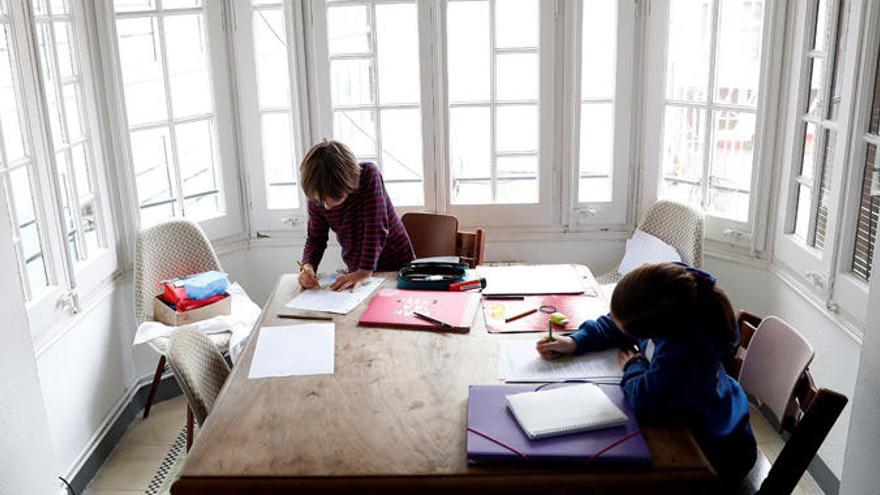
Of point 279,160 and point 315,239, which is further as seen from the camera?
point 279,160

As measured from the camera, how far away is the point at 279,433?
2123mm

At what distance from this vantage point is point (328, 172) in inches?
122

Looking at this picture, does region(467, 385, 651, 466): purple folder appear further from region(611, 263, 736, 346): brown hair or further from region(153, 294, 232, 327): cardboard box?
region(153, 294, 232, 327): cardboard box

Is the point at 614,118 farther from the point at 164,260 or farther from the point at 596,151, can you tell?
the point at 164,260

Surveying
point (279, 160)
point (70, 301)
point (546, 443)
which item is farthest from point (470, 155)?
point (546, 443)

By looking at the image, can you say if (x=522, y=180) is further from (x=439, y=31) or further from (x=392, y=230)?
(x=392, y=230)

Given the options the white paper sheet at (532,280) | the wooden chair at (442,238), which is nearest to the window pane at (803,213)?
the white paper sheet at (532,280)

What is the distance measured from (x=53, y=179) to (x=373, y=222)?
1.31 m

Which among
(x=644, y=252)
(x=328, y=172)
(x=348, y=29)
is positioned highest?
(x=348, y=29)

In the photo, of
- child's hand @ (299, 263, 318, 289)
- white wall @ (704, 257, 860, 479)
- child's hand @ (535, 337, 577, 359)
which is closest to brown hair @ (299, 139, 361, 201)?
child's hand @ (299, 263, 318, 289)

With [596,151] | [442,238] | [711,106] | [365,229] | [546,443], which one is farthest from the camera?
[596,151]

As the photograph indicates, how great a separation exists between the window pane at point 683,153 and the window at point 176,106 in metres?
2.31

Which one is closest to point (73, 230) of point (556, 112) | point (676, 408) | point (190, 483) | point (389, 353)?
point (389, 353)

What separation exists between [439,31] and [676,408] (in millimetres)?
2711
